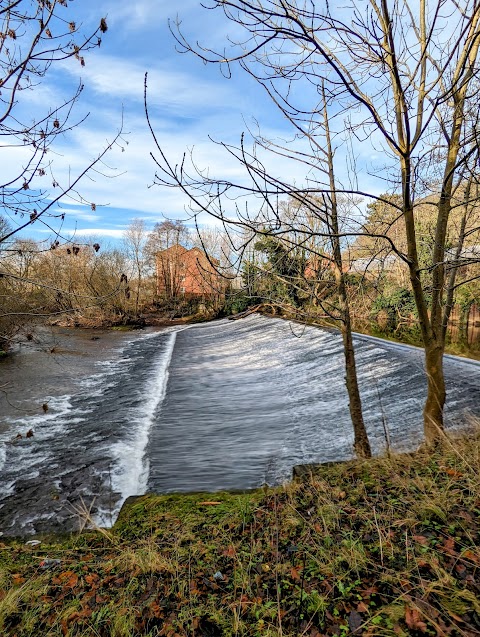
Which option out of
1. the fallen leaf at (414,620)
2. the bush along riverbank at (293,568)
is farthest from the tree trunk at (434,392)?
the fallen leaf at (414,620)

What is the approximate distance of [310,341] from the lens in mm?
13945

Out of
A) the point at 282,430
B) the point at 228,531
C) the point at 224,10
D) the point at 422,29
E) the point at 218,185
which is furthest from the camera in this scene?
the point at 282,430

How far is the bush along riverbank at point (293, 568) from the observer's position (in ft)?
7.06

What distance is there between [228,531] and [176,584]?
878mm

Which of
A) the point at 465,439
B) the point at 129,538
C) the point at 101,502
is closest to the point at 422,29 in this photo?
the point at 465,439

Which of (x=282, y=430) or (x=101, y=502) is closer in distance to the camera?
(x=101, y=502)

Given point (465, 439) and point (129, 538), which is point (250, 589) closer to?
Answer: point (129, 538)

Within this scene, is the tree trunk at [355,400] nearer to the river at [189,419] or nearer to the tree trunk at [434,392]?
the river at [189,419]

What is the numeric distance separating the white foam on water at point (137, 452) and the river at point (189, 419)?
29 millimetres

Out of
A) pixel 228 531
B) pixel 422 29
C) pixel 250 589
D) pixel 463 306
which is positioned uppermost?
pixel 422 29

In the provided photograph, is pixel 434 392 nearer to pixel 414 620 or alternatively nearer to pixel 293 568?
pixel 293 568

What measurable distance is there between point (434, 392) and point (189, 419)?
Answer: 560 cm

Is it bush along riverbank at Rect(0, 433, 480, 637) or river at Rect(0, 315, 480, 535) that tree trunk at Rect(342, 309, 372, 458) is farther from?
bush along riverbank at Rect(0, 433, 480, 637)

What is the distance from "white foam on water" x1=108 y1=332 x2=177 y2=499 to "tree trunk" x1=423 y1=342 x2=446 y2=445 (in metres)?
3.79
